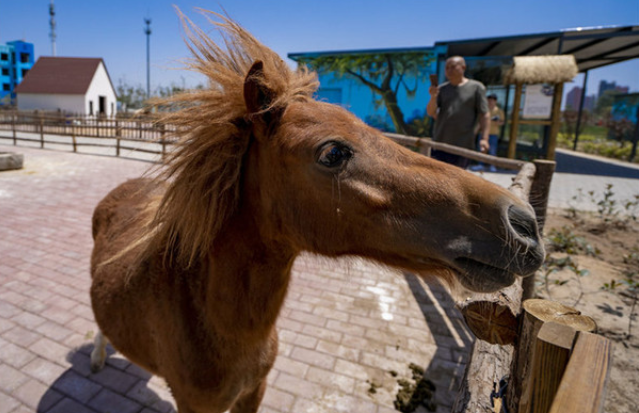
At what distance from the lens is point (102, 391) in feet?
9.00

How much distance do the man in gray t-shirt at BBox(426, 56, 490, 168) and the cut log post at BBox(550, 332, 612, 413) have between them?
4609mm

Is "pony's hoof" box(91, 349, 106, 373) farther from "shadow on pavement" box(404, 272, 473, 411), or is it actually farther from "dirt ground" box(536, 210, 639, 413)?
"dirt ground" box(536, 210, 639, 413)

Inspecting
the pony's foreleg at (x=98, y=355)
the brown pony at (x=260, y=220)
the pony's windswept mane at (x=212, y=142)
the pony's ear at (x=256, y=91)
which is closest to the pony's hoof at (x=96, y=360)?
the pony's foreleg at (x=98, y=355)

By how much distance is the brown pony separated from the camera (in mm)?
1205

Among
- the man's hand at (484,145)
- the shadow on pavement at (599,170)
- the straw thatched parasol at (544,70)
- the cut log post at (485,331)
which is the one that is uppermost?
the straw thatched parasol at (544,70)

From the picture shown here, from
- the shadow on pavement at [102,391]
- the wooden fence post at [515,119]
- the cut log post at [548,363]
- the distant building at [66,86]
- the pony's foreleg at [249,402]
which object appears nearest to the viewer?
the cut log post at [548,363]

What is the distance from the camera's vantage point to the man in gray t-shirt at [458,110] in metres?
4.99

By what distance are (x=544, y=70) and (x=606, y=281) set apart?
29.6 ft

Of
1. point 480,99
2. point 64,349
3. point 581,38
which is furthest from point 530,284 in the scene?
A: point 581,38

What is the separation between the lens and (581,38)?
496 inches

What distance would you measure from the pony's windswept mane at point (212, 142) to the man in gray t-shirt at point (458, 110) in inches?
159

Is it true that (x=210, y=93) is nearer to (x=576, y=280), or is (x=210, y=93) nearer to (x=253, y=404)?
(x=253, y=404)

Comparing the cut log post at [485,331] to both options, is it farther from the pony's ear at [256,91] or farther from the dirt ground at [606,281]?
the dirt ground at [606,281]

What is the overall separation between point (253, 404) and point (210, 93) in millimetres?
1731
